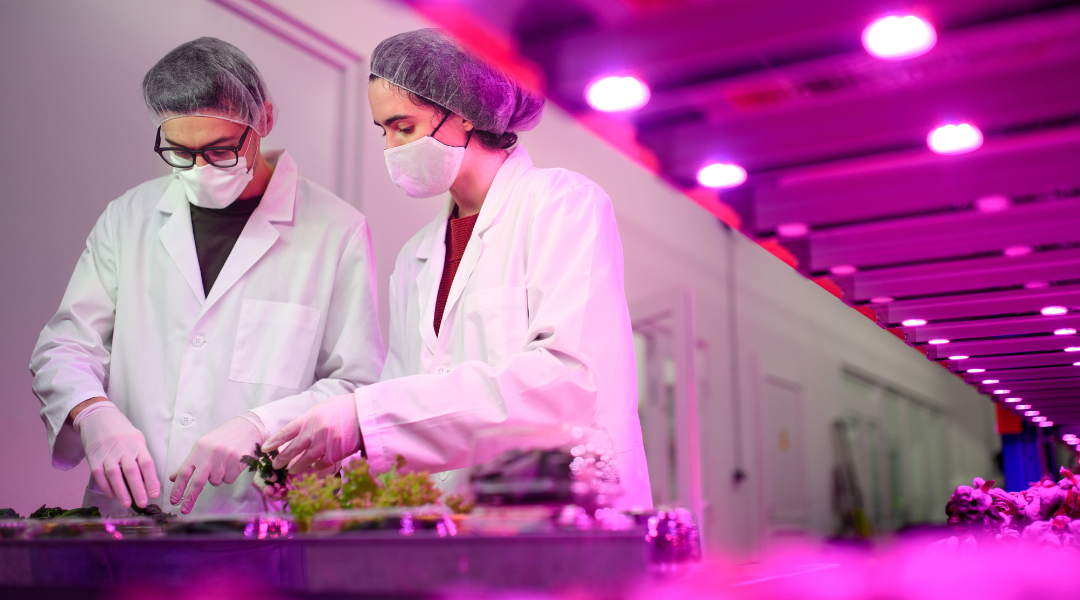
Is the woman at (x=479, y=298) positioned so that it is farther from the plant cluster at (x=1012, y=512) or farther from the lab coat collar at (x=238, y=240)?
the plant cluster at (x=1012, y=512)

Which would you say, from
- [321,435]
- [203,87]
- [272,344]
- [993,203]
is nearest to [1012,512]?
[993,203]

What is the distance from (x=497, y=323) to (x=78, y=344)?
3.25ft

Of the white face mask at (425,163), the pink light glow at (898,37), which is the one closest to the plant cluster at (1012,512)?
the pink light glow at (898,37)

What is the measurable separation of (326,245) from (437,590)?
1545 mm

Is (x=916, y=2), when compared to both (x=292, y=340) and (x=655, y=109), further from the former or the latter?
(x=292, y=340)

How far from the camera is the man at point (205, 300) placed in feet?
6.45

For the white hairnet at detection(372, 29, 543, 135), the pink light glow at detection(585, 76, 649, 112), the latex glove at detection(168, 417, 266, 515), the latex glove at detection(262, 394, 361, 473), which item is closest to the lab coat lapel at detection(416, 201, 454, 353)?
the white hairnet at detection(372, 29, 543, 135)

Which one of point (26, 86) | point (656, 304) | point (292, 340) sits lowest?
point (292, 340)

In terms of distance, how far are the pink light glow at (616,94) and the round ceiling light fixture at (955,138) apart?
1.23 feet

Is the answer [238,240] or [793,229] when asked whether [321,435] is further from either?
[238,240]

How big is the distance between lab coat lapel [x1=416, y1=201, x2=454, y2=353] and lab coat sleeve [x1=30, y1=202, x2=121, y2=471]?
2.27ft

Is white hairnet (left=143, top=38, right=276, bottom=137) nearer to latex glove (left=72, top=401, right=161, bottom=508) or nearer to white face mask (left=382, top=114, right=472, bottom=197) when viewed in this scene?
white face mask (left=382, top=114, right=472, bottom=197)

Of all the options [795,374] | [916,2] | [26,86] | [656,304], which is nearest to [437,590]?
[916,2]

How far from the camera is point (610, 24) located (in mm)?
964
